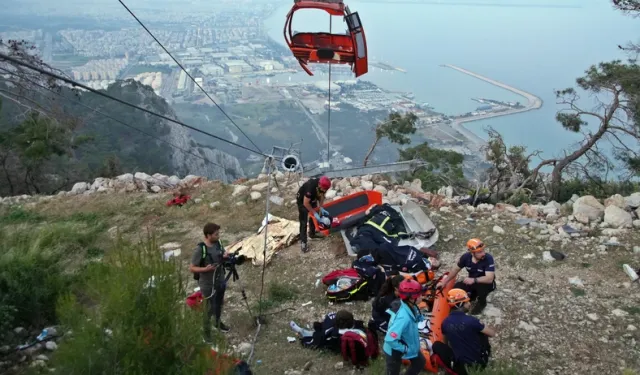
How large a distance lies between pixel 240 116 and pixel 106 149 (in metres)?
15.7

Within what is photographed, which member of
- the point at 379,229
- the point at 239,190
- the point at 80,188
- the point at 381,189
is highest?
the point at 379,229

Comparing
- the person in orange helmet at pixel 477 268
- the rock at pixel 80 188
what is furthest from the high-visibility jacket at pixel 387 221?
the rock at pixel 80 188

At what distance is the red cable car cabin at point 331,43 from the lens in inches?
323

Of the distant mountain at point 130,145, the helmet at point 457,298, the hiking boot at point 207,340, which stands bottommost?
the distant mountain at point 130,145

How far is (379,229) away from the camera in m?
7.62

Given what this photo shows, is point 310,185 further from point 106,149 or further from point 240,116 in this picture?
point 240,116

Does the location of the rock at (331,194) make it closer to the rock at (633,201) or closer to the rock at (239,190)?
the rock at (239,190)

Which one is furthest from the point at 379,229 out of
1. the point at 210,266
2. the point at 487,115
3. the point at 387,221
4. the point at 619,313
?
the point at 487,115

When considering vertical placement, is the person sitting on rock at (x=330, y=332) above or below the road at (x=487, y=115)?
above

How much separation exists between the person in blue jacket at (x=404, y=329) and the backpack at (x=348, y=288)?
A: 220 cm

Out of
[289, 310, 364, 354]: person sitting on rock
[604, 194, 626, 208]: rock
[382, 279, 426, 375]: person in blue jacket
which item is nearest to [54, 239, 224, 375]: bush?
[382, 279, 426, 375]: person in blue jacket

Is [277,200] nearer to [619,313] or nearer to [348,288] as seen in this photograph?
[348,288]

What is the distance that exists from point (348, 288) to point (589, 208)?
194 inches

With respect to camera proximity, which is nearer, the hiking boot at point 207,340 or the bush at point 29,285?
the hiking boot at point 207,340
